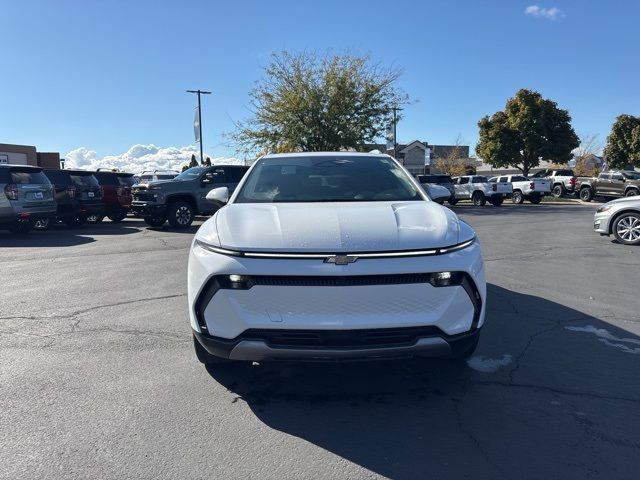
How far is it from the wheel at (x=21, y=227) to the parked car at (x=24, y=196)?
80cm

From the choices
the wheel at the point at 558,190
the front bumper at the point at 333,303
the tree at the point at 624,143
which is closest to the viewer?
the front bumper at the point at 333,303

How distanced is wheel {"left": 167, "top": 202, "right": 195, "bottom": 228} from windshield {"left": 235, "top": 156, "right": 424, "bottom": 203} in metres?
10.4

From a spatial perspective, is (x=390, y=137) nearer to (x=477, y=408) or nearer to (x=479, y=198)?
(x=479, y=198)

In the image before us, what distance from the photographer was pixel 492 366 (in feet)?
12.9

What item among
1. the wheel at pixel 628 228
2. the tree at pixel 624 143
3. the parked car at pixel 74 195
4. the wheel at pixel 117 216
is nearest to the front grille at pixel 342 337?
the wheel at pixel 628 228

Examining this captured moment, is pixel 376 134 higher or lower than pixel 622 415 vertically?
higher

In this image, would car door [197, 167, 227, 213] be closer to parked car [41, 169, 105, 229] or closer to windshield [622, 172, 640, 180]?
parked car [41, 169, 105, 229]

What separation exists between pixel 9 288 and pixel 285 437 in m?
5.74

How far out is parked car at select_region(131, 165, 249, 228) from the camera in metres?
14.5

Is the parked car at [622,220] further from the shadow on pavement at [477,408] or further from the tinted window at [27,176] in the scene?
the tinted window at [27,176]

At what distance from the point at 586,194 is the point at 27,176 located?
1188 inches

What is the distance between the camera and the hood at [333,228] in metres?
2.99

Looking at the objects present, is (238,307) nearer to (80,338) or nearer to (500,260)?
(80,338)

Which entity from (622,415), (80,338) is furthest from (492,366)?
(80,338)
